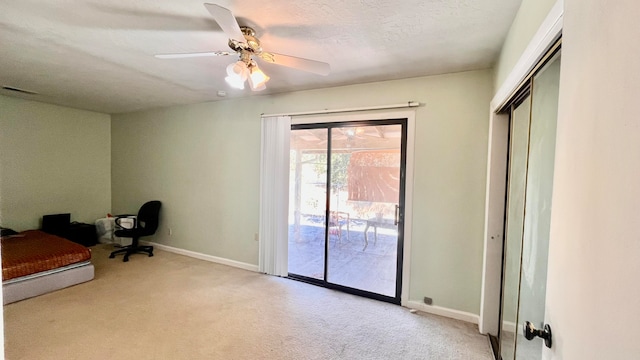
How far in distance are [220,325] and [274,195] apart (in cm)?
167

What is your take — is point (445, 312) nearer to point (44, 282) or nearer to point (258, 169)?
point (258, 169)

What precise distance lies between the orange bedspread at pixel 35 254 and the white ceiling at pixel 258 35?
210 cm

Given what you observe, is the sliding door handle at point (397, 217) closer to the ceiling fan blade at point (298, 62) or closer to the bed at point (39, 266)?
the ceiling fan blade at point (298, 62)

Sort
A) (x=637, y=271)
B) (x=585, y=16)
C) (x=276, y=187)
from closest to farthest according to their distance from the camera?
(x=637, y=271) → (x=585, y=16) → (x=276, y=187)

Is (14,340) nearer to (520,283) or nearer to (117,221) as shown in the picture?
(117,221)

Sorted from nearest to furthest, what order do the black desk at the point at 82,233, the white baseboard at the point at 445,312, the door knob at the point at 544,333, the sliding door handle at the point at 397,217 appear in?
the door knob at the point at 544,333
the white baseboard at the point at 445,312
the sliding door handle at the point at 397,217
the black desk at the point at 82,233

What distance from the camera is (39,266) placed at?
9.80ft

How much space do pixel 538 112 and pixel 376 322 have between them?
223 cm

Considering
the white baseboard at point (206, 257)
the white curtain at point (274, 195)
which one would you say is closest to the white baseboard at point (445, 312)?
the white curtain at point (274, 195)

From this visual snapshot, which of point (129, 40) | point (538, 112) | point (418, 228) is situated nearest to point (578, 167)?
point (538, 112)

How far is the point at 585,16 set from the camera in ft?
2.35

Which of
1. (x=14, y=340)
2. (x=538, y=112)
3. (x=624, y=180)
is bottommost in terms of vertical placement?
(x=14, y=340)

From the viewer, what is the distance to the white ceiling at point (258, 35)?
173 cm

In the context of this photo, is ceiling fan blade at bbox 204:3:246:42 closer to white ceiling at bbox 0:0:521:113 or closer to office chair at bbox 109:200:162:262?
white ceiling at bbox 0:0:521:113
